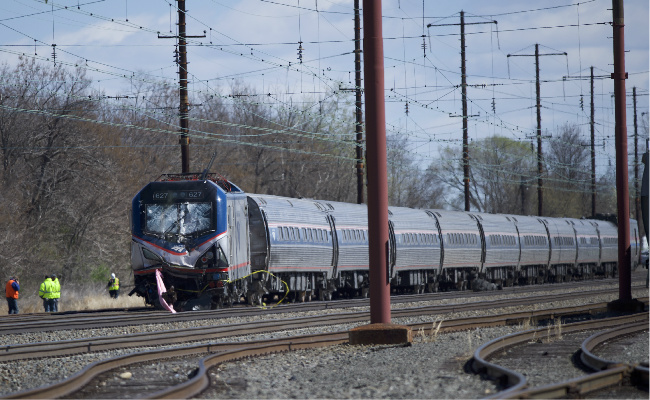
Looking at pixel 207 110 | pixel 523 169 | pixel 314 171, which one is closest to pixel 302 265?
pixel 314 171

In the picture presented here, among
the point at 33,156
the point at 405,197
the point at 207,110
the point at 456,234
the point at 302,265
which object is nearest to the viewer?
the point at 302,265

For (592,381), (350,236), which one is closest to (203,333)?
(592,381)

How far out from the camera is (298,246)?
95.8 feet

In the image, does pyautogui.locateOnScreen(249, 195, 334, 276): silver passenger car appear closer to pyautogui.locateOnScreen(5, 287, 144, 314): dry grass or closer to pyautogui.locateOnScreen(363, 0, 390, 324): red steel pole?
pyautogui.locateOnScreen(5, 287, 144, 314): dry grass

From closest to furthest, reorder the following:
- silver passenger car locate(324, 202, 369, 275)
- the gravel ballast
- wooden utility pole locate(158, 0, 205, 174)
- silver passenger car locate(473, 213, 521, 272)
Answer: the gravel ballast
wooden utility pole locate(158, 0, 205, 174)
silver passenger car locate(324, 202, 369, 275)
silver passenger car locate(473, 213, 521, 272)

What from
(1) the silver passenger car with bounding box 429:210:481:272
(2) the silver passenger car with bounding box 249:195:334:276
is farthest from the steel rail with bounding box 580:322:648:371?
(1) the silver passenger car with bounding box 429:210:481:272

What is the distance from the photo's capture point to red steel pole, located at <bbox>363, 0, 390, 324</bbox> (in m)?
15.1

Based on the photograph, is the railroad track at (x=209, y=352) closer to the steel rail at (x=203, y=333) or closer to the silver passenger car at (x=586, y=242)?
the steel rail at (x=203, y=333)

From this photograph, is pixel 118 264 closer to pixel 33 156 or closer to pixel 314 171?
pixel 33 156

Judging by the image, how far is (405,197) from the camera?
91.2 metres

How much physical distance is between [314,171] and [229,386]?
2288 inches

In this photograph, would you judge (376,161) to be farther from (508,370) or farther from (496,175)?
(496,175)

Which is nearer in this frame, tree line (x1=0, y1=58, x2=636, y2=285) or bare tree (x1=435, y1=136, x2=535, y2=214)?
tree line (x1=0, y1=58, x2=636, y2=285)

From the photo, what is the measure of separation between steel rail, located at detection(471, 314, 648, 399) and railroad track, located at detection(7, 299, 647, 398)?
1.76 metres
